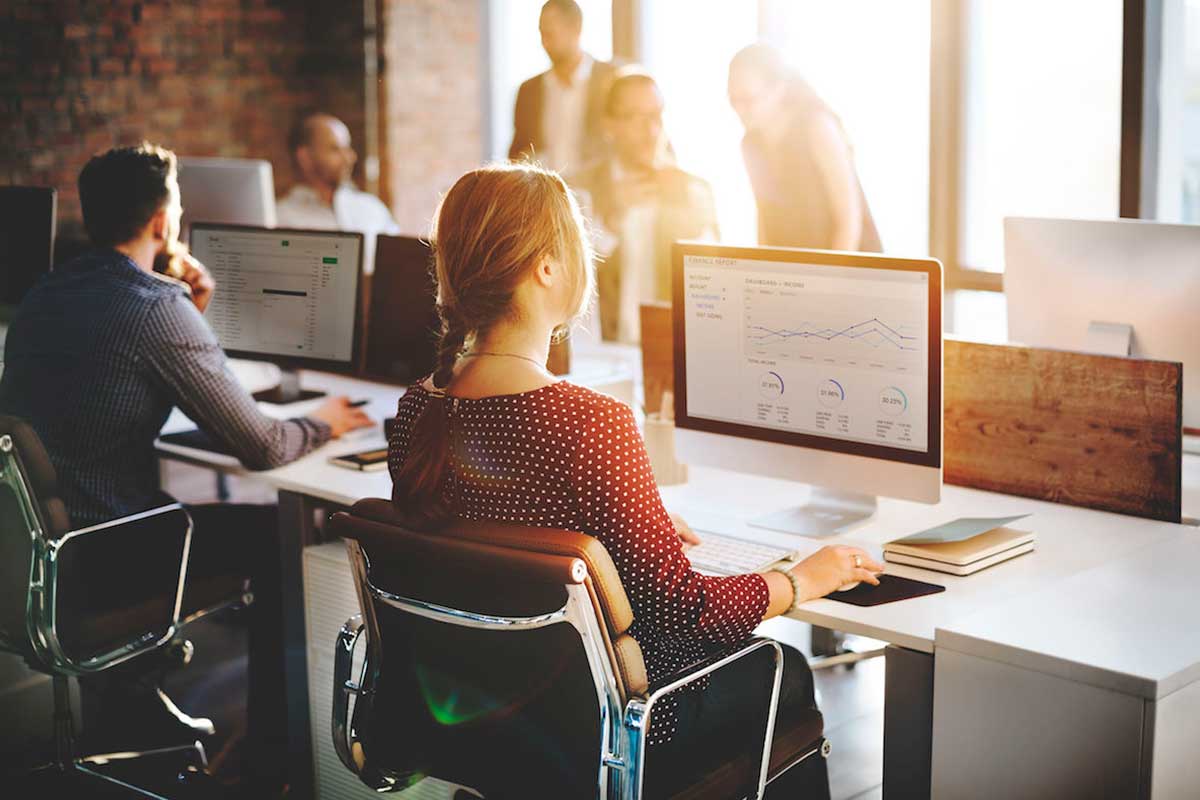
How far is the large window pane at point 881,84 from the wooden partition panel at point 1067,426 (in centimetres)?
284

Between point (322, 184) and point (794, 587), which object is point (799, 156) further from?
point (794, 587)

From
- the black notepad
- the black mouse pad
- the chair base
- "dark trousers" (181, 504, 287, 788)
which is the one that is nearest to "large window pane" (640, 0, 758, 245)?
the black notepad

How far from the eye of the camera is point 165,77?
6102mm

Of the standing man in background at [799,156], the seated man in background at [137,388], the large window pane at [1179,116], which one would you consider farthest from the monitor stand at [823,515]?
the large window pane at [1179,116]

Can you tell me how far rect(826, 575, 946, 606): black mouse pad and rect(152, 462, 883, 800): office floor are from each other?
2.25 ft

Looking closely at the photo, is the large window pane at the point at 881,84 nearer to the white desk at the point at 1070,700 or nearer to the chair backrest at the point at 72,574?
the chair backrest at the point at 72,574

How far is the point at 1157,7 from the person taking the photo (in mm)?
4508

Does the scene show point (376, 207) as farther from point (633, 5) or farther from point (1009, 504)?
point (1009, 504)

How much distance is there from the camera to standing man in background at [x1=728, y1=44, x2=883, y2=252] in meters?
4.20

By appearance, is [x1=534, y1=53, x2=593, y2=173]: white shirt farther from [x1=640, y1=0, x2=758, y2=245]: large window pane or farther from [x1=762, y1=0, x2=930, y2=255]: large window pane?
[x1=762, y1=0, x2=930, y2=255]: large window pane

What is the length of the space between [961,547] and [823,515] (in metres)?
0.36

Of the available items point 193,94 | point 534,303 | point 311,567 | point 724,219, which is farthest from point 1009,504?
point 193,94

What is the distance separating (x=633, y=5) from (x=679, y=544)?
4755mm

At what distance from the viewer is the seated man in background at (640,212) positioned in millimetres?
4121
